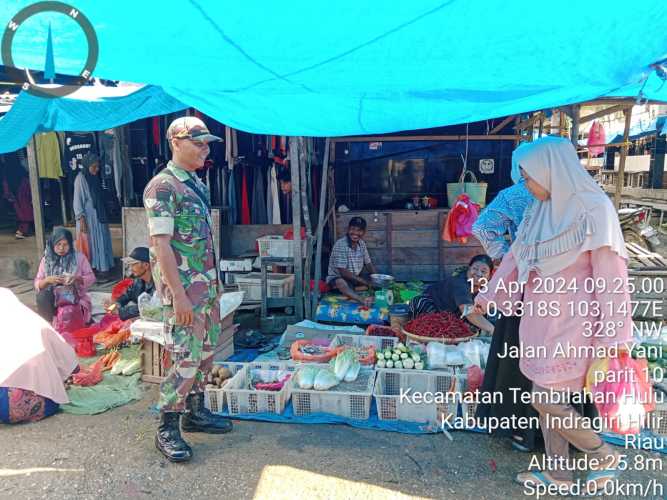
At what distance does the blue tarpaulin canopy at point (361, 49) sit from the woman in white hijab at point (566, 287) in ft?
1.91

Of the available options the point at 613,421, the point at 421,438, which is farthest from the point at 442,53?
the point at 421,438

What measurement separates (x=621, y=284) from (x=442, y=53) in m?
1.45

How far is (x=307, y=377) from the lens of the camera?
3518 millimetres

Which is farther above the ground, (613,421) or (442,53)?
(442,53)

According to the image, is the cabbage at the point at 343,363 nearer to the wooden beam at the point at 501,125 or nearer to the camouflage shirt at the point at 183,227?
the camouflage shirt at the point at 183,227

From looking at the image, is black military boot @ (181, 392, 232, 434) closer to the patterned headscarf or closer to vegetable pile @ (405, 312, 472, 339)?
vegetable pile @ (405, 312, 472, 339)

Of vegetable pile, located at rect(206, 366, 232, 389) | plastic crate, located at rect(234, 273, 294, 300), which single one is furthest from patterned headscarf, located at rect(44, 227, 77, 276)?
vegetable pile, located at rect(206, 366, 232, 389)

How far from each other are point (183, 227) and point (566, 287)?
204cm

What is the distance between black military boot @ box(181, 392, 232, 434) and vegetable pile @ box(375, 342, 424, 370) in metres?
1.25

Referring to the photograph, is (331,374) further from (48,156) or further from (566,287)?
(48,156)

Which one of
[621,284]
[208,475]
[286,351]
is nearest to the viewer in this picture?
[621,284]

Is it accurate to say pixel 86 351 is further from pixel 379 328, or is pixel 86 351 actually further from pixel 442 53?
pixel 442 53

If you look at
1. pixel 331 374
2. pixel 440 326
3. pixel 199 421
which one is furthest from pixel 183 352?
pixel 440 326

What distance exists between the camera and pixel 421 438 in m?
3.17
